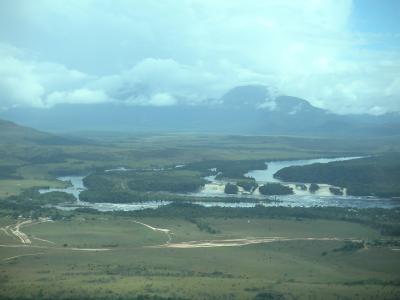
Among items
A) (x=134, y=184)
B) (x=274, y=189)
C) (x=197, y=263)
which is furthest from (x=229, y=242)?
(x=134, y=184)

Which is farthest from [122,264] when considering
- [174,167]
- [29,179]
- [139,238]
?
[174,167]

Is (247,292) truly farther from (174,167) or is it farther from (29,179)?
(174,167)

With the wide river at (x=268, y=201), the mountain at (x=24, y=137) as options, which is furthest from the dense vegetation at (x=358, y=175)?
the mountain at (x=24, y=137)

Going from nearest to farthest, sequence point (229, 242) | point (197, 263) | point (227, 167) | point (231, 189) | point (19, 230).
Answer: point (197, 263)
point (229, 242)
point (19, 230)
point (231, 189)
point (227, 167)

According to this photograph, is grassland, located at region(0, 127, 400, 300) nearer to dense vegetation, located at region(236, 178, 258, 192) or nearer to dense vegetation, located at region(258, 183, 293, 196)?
dense vegetation, located at region(236, 178, 258, 192)

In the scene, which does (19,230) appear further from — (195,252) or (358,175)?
(358,175)

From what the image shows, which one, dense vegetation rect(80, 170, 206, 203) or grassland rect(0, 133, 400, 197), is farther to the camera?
grassland rect(0, 133, 400, 197)

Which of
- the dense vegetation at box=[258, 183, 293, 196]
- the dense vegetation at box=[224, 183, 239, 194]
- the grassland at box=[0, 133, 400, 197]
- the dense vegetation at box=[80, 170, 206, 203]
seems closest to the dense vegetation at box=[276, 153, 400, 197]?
the dense vegetation at box=[258, 183, 293, 196]
